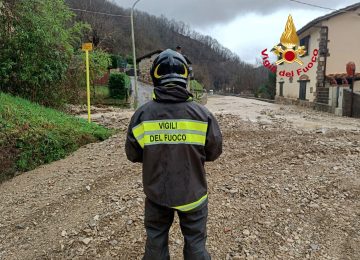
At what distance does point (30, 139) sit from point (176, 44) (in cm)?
4933

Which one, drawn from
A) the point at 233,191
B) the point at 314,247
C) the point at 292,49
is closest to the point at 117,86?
the point at 292,49

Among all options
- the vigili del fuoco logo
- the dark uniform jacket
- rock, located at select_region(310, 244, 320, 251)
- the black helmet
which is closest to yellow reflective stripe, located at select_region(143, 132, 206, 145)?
the dark uniform jacket

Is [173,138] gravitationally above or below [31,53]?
below

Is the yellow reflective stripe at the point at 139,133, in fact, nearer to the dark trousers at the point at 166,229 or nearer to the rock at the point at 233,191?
the dark trousers at the point at 166,229

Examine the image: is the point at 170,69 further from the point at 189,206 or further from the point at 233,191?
the point at 233,191

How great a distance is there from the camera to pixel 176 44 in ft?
170

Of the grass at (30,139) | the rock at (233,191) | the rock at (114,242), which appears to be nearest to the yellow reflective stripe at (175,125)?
the rock at (114,242)

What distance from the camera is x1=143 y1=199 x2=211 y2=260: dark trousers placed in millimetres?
2023

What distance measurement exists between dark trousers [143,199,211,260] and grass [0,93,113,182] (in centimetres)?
310

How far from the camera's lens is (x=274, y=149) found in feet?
18.6

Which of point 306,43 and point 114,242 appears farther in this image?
point 306,43

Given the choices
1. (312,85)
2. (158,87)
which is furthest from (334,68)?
(158,87)

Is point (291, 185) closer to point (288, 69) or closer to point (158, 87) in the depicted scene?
point (158, 87)

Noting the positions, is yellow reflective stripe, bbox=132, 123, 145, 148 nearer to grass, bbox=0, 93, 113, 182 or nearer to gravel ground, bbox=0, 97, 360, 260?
gravel ground, bbox=0, 97, 360, 260
